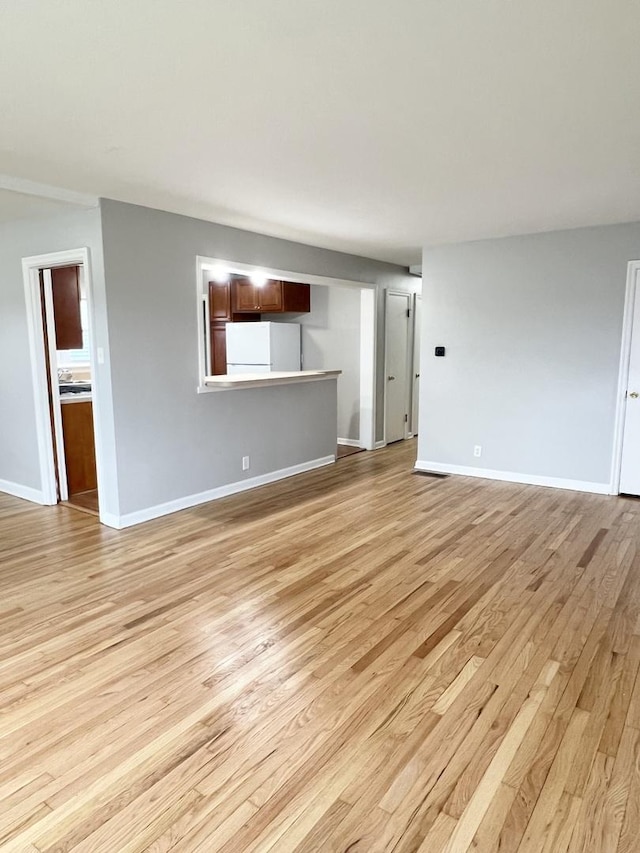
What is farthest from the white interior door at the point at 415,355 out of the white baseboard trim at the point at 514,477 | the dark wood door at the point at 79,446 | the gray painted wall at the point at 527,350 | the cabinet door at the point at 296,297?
the dark wood door at the point at 79,446

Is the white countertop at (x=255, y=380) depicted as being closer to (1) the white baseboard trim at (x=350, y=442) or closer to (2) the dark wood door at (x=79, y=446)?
(2) the dark wood door at (x=79, y=446)

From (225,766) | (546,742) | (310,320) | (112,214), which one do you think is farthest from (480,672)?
(310,320)

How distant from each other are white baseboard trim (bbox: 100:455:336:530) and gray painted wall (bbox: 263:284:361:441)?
132 cm

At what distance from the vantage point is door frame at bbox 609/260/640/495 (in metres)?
4.55

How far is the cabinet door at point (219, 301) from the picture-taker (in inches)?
292

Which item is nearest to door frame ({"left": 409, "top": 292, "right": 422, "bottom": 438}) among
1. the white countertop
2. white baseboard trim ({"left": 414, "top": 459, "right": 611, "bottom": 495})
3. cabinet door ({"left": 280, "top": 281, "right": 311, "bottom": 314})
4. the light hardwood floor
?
cabinet door ({"left": 280, "top": 281, "right": 311, "bottom": 314})

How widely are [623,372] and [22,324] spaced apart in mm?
5104

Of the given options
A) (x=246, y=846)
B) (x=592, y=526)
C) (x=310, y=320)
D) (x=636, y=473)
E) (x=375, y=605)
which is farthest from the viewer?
(x=310, y=320)

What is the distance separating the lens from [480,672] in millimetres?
2283

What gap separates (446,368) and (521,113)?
3456mm

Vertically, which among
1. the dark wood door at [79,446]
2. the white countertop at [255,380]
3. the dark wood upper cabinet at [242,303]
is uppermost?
the dark wood upper cabinet at [242,303]

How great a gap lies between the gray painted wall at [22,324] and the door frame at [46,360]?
61 mm

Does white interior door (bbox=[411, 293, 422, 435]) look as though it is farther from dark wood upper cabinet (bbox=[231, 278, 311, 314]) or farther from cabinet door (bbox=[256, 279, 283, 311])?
cabinet door (bbox=[256, 279, 283, 311])

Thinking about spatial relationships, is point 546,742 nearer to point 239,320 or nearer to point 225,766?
point 225,766
